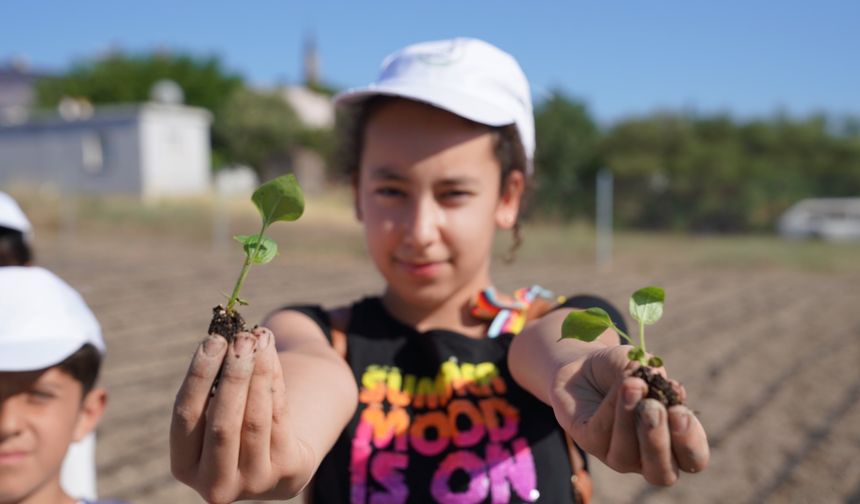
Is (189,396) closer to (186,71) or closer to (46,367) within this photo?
(46,367)

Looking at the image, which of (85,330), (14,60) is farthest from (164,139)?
(14,60)

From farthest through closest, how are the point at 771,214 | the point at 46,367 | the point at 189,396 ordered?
1. the point at 771,214
2. the point at 46,367
3. the point at 189,396

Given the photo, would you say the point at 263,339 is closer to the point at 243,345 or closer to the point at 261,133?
the point at 243,345

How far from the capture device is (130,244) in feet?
46.9

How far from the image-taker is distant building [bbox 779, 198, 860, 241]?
17.3 meters

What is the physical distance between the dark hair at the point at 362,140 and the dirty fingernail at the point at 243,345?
0.74m

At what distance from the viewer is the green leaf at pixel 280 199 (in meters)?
0.93

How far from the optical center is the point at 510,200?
1770 millimetres

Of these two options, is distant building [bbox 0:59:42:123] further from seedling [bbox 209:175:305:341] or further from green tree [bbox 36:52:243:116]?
seedling [bbox 209:175:305:341]

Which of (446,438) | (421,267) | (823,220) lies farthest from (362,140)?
(823,220)

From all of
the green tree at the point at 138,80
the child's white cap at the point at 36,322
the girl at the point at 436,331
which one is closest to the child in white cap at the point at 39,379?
the child's white cap at the point at 36,322

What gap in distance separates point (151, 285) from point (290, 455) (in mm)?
8810

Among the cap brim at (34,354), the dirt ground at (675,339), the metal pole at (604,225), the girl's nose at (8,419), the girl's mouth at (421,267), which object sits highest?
the girl's mouth at (421,267)

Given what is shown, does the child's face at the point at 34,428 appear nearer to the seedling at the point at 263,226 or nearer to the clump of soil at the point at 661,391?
the seedling at the point at 263,226
